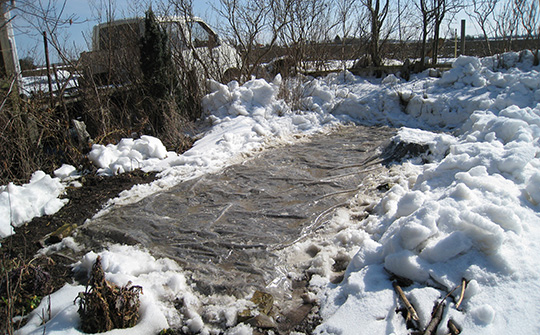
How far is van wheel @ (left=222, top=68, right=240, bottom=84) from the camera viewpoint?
897 centimetres

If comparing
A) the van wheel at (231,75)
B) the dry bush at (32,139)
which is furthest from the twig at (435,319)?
the van wheel at (231,75)

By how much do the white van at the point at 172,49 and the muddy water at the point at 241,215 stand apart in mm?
3368

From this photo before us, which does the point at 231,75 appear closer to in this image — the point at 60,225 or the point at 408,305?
the point at 60,225

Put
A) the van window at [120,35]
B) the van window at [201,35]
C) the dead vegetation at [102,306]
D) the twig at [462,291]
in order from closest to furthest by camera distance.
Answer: the twig at [462,291]
the dead vegetation at [102,306]
the van window at [120,35]
the van window at [201,35]

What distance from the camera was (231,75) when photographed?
907 centimetres

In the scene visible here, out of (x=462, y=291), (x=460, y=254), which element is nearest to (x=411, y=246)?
(x=460, y=254)

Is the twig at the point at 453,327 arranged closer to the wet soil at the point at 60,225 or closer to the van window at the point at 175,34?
the wet soil at the point at 60,225

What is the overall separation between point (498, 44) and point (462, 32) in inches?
44.8

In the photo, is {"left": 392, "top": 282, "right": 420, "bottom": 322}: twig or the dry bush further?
the dry bush

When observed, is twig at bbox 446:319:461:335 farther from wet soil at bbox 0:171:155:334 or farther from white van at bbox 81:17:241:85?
white van at bbox 81:17:241:85

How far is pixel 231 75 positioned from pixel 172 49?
1.58m

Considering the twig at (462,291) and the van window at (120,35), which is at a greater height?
the van window at (120,35)

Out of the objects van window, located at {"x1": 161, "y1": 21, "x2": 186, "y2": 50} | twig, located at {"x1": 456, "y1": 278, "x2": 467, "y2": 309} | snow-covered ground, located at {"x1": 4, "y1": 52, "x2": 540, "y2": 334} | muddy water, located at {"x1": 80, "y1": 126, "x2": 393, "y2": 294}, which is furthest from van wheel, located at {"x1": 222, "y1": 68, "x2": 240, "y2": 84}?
twig, located at {"x1": 456, "y1": 278, "x2": 467, "y2": 309}

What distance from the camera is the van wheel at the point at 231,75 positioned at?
8969 millimetres
